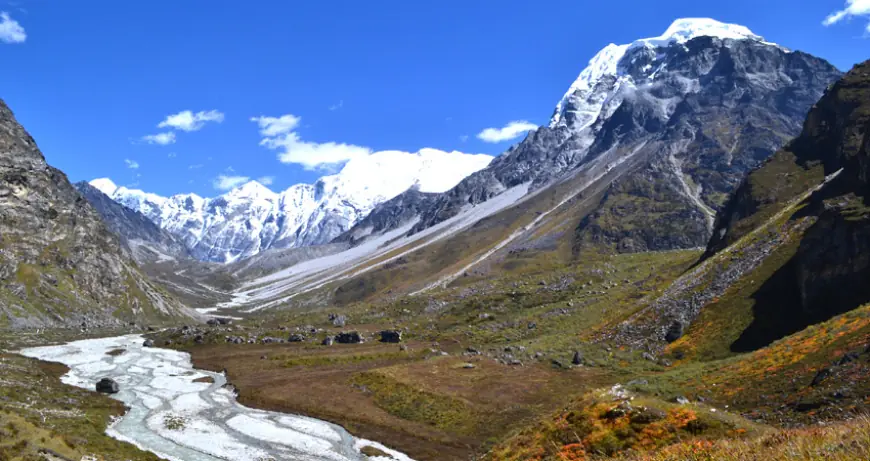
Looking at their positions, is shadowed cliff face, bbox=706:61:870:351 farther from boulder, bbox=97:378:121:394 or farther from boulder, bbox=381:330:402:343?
boulder, bbox=97:378:121:394

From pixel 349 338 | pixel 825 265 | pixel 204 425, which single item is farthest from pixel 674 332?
pixel 349 338

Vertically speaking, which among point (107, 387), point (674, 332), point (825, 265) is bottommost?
point (674, 332)

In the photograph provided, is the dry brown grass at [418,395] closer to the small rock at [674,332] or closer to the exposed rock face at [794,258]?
the small rock at [674,332]

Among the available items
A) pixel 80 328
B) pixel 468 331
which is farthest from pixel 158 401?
pixel 80 328

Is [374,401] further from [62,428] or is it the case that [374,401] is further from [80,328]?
[80,328]

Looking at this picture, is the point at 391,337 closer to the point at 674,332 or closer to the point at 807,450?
the point at 674,332

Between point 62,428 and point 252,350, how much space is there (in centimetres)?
7831

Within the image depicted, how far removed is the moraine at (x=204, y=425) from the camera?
5234 cm

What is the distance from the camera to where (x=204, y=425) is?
61.8 m

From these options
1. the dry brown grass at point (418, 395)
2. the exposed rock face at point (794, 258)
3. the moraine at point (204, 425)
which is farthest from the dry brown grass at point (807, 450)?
the exposed rock face at point (794, 258)

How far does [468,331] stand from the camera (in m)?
132

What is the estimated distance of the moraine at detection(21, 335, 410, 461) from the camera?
172 ft

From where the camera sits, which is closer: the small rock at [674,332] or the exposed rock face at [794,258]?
the exposed rock face at [794,258]

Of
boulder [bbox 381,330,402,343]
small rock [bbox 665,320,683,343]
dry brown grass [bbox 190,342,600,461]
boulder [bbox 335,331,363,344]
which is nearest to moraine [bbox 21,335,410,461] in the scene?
dry brown grass [bbox 190,342,600,461]
